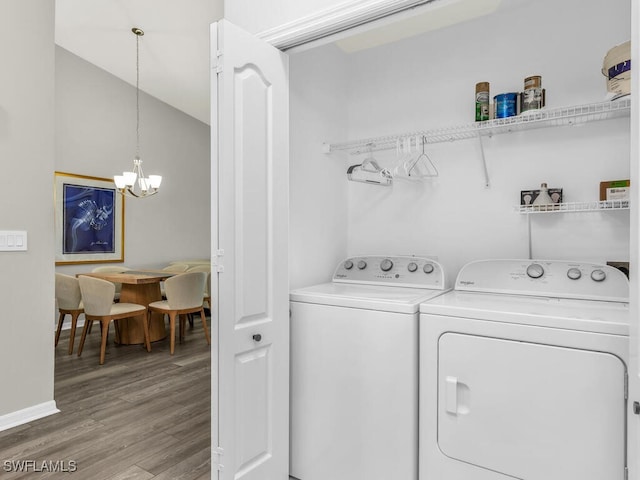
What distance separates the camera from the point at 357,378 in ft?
5.50

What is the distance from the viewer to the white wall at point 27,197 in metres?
2.38

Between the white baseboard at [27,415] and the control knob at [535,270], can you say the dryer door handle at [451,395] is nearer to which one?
the control knob at [535,270]

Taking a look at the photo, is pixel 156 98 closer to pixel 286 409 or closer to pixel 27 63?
pixel 27 63

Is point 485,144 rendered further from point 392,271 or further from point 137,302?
point 137,302

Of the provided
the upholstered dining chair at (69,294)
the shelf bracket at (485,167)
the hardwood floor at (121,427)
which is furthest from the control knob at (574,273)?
the upholstered dining chair at (69,294)

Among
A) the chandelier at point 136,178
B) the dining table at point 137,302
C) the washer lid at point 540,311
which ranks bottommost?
the dining table at point 137,302

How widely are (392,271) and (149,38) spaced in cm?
433

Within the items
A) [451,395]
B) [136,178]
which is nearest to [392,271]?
[451,395]

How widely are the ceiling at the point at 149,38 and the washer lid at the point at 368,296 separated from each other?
10.9 feet

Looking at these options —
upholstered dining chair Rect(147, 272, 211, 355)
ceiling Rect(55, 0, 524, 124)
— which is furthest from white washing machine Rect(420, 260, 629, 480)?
ceiling Rect(55, 0, 524, 124)

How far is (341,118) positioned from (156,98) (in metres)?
4.80

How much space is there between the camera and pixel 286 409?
1.76m

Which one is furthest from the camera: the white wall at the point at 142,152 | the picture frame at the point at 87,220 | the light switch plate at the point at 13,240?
the white wall at the point at 142,152

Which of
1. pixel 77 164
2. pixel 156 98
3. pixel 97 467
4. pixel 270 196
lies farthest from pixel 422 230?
pixel 156 98
